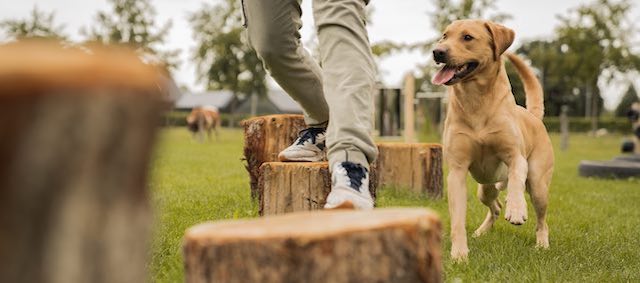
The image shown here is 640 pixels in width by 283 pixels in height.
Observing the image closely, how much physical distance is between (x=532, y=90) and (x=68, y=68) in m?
4.23

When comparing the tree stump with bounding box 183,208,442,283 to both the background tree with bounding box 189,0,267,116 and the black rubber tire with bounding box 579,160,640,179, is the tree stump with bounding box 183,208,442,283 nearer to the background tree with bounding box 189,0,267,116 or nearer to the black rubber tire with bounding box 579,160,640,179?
the black rubber tire with bounding box 579,160,640,179

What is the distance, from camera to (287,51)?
3035 millimetres

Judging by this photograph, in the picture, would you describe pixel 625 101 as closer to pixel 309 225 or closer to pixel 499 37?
pixel 499 37

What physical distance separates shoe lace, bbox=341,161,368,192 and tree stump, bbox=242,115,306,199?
2.76 m

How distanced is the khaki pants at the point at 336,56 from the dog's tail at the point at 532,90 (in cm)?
216

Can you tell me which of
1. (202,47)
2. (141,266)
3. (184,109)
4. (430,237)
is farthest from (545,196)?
(184,109)

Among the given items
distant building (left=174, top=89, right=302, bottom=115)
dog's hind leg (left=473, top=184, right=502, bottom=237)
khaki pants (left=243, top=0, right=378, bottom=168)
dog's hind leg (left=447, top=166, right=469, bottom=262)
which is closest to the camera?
khaki pants (left=243, top=0, right=378, bottom=168)

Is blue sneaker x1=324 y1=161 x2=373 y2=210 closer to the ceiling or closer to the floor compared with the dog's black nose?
closer to the floor

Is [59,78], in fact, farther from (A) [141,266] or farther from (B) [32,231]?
(A) [141,266]

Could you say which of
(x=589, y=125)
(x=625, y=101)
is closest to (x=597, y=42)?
(x=589, y=125)

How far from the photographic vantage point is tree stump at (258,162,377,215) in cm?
322

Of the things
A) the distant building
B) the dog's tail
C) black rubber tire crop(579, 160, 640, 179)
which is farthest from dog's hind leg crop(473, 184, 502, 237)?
the distant building

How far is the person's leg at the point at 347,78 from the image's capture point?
2.45 meters

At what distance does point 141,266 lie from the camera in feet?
3.80
